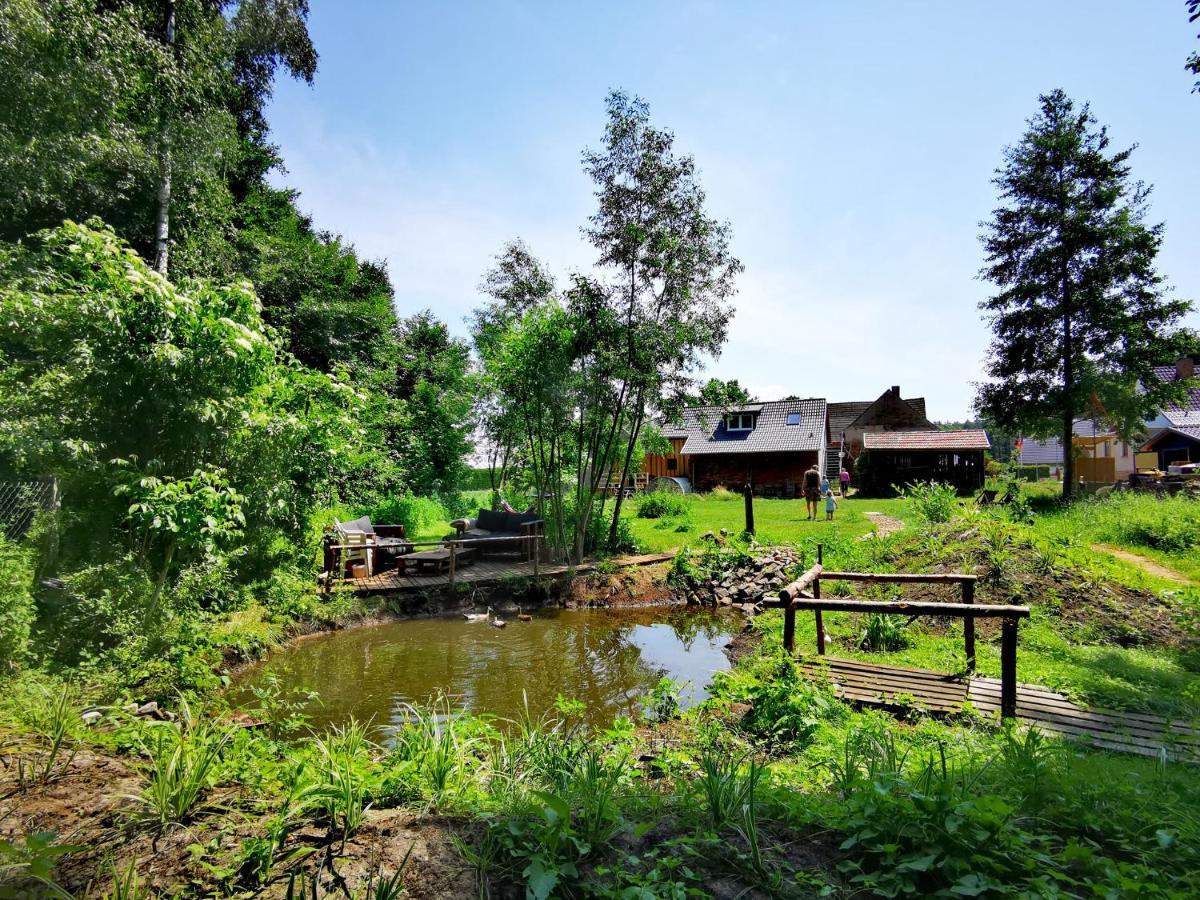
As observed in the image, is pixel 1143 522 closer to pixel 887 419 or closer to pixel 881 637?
pixel 881 637

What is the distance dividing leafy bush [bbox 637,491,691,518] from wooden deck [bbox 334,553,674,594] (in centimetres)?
730

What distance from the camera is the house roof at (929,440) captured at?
96.9 ft

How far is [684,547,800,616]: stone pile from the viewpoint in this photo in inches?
457

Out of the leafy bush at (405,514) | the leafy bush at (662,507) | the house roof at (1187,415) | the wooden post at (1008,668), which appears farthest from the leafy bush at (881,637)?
the house roof at (1187,415)

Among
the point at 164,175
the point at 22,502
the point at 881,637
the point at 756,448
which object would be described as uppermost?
the point at 164,175

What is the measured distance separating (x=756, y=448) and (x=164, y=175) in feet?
87.1

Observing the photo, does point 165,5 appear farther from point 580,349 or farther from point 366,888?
point 366,888

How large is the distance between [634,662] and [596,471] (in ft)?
22.0

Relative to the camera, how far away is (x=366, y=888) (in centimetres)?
200

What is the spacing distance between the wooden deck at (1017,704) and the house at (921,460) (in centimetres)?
2666

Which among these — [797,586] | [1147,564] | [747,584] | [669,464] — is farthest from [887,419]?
[797,586]

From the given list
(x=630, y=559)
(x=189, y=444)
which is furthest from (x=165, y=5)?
A: (x=630, y=559)

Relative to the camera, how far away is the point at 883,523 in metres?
17.0

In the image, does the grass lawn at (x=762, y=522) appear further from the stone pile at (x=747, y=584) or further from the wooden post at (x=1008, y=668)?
the wooden post at (x=1008, y=668)
